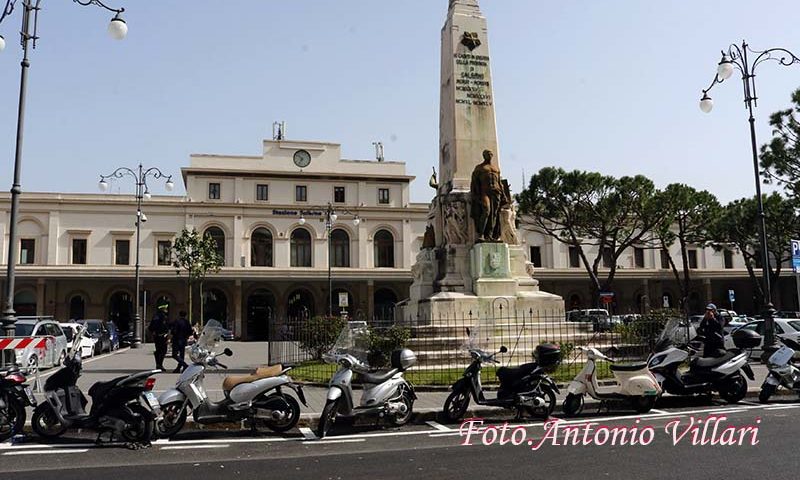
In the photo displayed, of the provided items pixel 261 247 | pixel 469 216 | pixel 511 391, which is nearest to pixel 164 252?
pixel 261 247

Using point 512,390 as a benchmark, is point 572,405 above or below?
below

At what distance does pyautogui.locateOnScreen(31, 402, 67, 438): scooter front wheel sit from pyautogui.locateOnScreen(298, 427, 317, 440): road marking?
2.70 metres

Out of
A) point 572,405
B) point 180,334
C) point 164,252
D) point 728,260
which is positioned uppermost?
point 164,252

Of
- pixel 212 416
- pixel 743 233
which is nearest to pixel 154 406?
pixel 212 416

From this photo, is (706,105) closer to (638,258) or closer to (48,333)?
(48,333)

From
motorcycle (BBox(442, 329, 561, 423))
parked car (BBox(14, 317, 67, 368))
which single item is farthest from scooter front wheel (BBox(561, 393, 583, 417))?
parked car (BBox(14, 317, 67, 368))

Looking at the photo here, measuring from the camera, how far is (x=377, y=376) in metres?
8.20

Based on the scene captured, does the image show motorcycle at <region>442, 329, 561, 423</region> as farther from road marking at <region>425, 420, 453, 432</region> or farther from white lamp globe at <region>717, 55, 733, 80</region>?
white lamp globe at <region>717, 55, 733, 80</region>

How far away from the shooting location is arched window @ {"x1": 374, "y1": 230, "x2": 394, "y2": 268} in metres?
45.0

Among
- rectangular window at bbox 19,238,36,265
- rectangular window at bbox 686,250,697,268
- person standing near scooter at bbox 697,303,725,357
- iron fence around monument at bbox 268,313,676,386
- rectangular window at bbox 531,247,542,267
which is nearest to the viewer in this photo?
person standing near scooter at bbox 697,303,725,357

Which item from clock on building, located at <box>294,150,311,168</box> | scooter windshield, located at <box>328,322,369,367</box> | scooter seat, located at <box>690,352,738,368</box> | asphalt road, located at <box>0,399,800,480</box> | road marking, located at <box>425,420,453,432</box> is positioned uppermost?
clock on building, located at <box>294,150,311,168</box>

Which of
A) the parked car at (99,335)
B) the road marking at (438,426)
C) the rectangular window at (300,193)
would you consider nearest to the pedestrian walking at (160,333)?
the road marking at (438,426)

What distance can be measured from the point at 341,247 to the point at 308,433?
121 feet

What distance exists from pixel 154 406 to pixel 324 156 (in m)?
39.3
